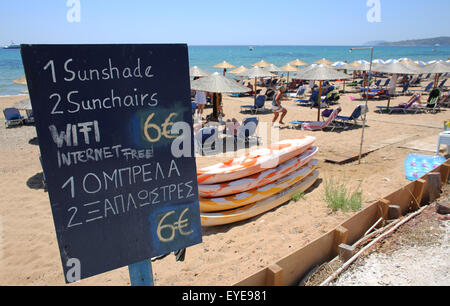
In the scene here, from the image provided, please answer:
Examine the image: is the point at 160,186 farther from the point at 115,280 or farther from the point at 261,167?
the point at 261,167

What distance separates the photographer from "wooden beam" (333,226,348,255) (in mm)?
2842

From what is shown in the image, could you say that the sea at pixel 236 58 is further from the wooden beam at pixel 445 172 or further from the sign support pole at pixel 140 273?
the wooden beam at pixel 445 172

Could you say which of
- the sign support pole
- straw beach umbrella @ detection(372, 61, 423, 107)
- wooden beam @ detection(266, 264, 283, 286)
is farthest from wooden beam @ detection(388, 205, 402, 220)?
straw beach umbrella @ detection(372, 61, 423, 107)

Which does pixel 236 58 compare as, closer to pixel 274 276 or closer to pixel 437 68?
pixel 437 68

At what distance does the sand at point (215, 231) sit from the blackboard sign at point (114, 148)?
1.72 meters

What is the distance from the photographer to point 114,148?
63.6 inches

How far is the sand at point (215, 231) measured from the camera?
11.2ft

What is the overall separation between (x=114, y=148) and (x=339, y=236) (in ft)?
7.32

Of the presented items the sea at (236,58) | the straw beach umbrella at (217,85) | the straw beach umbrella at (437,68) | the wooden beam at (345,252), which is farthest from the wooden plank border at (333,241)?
the sea at (236,58)

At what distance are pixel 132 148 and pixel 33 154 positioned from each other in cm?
782

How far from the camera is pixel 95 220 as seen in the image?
1619mm

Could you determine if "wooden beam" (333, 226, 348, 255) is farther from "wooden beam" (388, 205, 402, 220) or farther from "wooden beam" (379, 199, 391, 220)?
"wooden beam" (388, 205, 402, 220)
